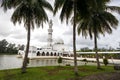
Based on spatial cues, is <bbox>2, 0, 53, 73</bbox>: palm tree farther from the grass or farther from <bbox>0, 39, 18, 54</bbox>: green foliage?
<bbox>0, 39, 18, 54</bbox>: green foliage

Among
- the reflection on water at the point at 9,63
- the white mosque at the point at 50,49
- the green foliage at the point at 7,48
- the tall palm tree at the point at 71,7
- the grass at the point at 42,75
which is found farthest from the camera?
the green foliage at the point at 7,48

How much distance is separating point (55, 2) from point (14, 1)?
4.33m

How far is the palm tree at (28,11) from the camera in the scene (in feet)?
67.9

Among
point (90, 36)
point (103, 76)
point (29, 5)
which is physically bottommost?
point (103, 76)

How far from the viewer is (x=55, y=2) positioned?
20.9 metres

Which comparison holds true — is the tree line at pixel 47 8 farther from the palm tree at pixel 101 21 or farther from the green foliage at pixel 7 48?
the green foliage at pixel 7 48

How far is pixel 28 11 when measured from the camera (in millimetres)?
21562

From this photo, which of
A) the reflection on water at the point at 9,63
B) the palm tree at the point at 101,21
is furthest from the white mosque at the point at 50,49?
the palm tree at the point at 101,21

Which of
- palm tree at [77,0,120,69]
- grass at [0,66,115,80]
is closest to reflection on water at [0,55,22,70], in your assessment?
grass at [0,66,115,80]

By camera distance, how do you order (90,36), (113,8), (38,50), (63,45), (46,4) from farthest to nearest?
(63,45) → (38,50) → (90,36) → (113,8) → (46,4)

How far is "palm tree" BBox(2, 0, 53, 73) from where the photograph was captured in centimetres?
2069

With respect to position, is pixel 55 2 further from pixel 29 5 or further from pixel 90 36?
pixel 90 36

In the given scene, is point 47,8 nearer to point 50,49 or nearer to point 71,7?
point 71,7

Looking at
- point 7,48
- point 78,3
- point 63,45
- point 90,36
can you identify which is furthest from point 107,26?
point 7,48
